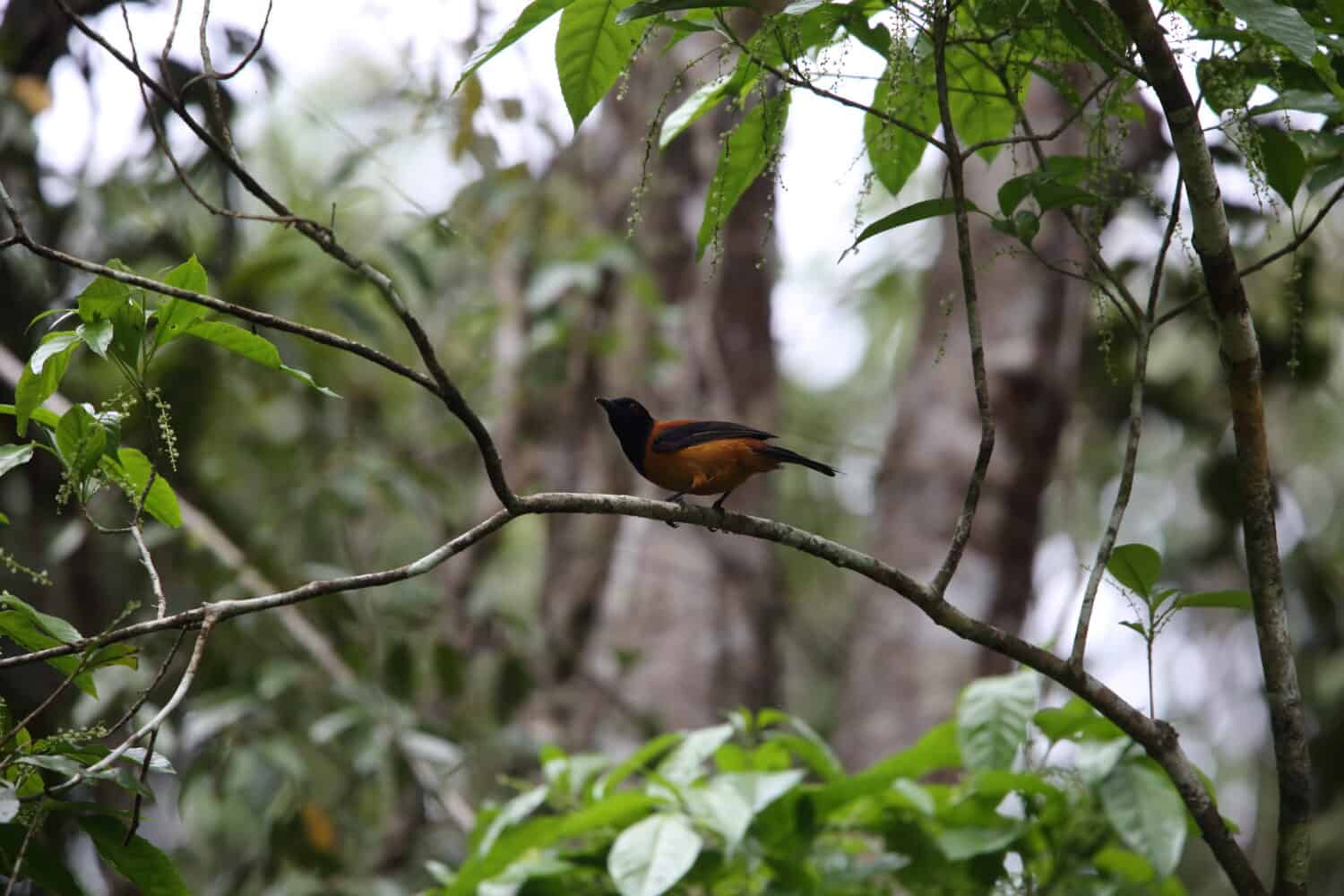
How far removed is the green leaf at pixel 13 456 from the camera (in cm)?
170

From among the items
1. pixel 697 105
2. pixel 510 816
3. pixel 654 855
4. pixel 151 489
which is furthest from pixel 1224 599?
pixel 151 489

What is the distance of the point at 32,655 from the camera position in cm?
154

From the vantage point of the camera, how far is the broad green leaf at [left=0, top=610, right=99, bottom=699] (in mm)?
1689

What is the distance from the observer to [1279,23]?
5.23ft

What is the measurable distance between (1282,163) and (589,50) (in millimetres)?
1140

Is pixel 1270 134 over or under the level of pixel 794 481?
under

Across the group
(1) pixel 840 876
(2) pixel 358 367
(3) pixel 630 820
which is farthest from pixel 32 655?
(2) pixel 358 367

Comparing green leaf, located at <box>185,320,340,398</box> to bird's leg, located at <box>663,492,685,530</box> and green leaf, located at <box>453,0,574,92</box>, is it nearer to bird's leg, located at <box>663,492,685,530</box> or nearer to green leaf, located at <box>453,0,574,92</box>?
green leaf, located at <box>453,0,574,92</box>

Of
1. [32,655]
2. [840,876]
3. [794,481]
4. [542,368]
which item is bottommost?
[32,655]

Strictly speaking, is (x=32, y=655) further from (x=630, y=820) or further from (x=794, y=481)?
(x=794, y=481)

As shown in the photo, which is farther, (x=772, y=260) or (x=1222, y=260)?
(x=772, y=260)

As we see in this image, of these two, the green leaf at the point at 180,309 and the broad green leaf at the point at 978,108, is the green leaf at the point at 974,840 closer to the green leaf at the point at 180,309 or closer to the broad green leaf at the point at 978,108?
the broad green leaf at the point at 978,108

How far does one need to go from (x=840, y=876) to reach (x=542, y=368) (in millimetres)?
4452

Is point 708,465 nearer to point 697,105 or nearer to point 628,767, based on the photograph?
point 628,767
